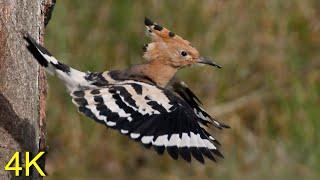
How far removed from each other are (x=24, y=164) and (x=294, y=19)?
347cm

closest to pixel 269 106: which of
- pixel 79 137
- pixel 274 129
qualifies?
pixel 274 129

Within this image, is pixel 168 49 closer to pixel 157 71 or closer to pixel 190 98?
pixel 157 71

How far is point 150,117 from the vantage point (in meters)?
3.02

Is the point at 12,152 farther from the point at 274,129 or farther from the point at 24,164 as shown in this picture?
the point at 274,129

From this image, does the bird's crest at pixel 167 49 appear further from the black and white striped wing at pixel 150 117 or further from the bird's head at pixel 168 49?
the black and white striped wing at pixel 150 117

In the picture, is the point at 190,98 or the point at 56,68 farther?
the point at 190,98

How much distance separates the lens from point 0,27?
10.3ft

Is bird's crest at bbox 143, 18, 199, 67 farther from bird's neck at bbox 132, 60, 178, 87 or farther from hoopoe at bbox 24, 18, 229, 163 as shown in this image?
hoopoe at bbox 24, 18, 229, 163

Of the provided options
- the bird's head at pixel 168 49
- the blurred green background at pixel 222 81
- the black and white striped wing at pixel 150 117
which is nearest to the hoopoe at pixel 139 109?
the black and white striped wing at pixel 150 117

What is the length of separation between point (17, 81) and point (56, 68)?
0.15 meters

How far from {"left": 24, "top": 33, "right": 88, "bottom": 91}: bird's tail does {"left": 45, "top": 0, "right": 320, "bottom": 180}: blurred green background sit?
8.60 feet

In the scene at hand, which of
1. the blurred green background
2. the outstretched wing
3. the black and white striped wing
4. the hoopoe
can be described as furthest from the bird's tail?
the blurred green background

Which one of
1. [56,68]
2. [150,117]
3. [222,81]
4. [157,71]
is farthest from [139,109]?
[222,81]

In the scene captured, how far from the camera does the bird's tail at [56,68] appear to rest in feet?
10.3
